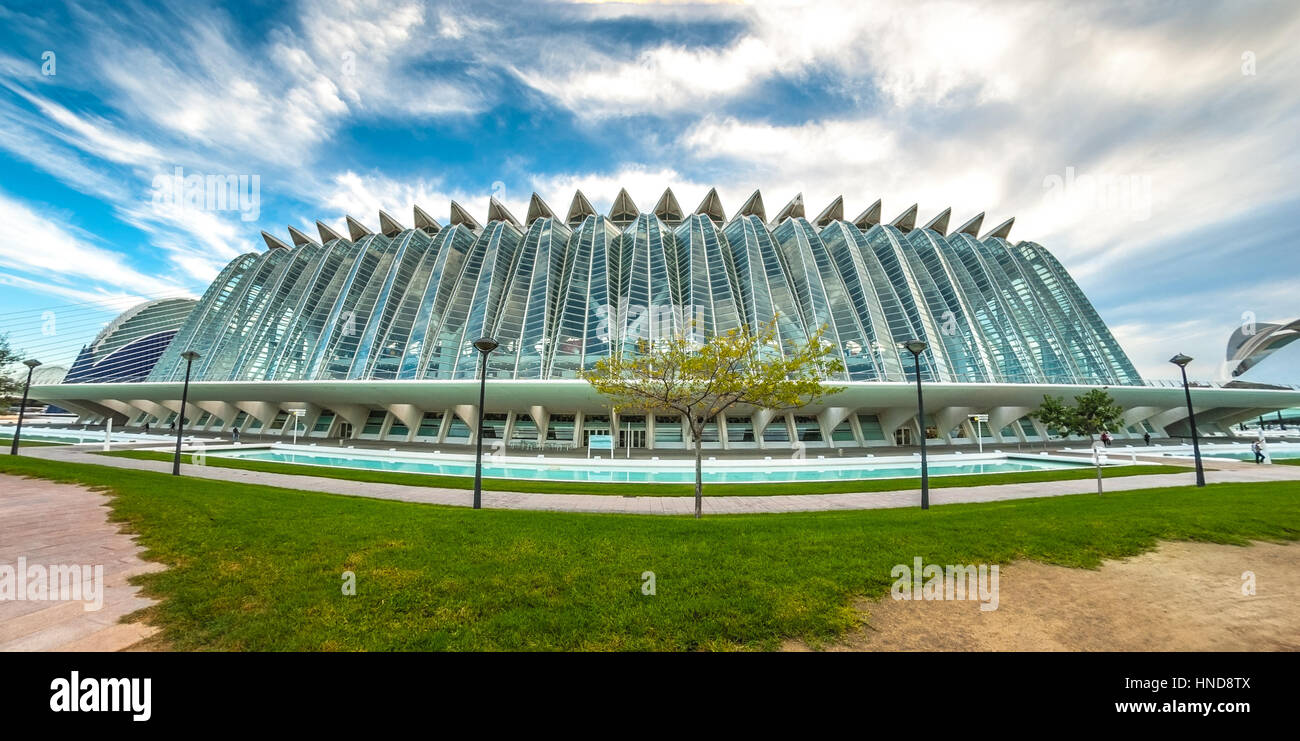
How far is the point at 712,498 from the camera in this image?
15562mm

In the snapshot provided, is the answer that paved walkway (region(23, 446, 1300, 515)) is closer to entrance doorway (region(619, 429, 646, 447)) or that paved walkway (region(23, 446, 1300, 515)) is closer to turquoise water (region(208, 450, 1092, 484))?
turquoise water (region(208, 450, 1092, 484))

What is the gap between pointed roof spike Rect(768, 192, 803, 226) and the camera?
56.1 metres

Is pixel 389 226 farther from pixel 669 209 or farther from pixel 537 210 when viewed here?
pixel 669 209

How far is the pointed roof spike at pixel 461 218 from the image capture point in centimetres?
5591

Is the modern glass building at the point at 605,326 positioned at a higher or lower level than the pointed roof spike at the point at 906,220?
lower

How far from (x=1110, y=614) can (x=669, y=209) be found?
6012 centimetres

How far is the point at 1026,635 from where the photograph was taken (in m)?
4.58

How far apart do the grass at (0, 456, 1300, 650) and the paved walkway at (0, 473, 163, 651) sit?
0.99 ft

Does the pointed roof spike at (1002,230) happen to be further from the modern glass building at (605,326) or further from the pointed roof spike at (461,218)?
the pointed roof spike at (461,218)

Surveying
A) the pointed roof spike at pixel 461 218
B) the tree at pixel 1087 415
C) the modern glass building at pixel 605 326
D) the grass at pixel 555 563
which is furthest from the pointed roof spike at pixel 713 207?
the grass at pixel 555 563

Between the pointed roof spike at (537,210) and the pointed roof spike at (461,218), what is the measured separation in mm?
6446

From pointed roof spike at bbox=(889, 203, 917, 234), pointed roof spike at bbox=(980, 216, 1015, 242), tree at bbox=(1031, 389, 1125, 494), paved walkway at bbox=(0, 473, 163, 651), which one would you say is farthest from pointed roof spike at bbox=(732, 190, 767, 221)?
paved walkway at bbox=(0, 473, 163, 651)
